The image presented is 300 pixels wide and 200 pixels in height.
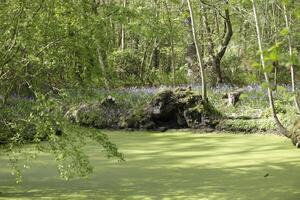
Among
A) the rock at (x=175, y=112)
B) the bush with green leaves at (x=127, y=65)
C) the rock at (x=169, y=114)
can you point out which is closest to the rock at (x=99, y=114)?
the rock at (x=169, y=114)

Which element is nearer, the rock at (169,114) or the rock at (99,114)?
the rock at (169,114)

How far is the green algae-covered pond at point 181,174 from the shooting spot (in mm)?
5355

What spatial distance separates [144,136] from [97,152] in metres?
2.00

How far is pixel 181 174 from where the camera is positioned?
6277 millimetres

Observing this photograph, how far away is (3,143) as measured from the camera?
569 cm

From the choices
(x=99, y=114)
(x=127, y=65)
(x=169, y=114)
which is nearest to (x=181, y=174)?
(x=169, y=114)

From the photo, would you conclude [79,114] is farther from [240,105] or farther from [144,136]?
[240,105]

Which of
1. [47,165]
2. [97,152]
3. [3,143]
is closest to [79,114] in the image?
[97,152]

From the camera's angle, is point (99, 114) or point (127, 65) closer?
point (99, 114)

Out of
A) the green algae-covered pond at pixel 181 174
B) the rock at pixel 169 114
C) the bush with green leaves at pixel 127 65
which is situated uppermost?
the bush with green leaves at pixel 127 65

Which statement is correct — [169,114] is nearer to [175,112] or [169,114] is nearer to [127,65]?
[175,112]

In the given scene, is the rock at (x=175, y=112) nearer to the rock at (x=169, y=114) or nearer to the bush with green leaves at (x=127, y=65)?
the rock at (x=169, y=114)

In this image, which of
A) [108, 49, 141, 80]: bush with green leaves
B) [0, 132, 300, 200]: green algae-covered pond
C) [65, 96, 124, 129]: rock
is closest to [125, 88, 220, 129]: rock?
[65, 96, 124, 129]: rock

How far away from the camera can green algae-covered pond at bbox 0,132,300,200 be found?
17.6 ft
